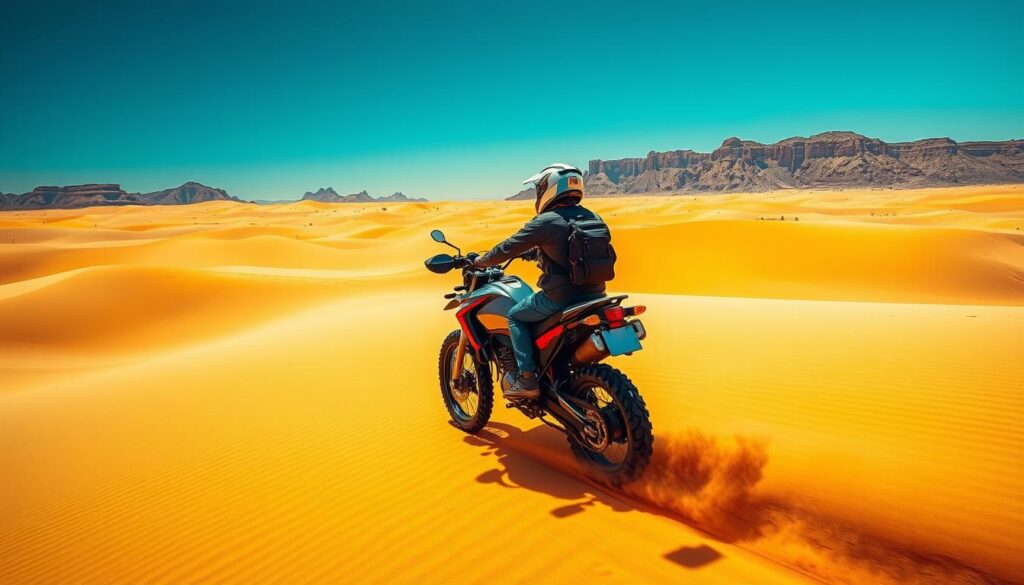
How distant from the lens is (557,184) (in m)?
3.98

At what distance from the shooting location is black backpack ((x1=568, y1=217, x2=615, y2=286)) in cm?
373

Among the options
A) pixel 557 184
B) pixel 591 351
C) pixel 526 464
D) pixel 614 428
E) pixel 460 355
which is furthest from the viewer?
pixel 460 355

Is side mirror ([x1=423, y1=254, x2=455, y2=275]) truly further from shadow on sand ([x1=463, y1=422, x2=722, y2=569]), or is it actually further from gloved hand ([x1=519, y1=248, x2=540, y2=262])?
shadow on sand ([x1=463, y1=422, x2=722, y2=569])

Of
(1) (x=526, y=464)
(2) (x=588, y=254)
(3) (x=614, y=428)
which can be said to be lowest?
(1) (x=526, y=464)

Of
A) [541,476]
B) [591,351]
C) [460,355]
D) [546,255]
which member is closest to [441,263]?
[460,355]

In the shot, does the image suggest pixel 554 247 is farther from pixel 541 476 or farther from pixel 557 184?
pixel 541 476

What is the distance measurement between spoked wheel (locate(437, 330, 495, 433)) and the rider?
26.5 inches

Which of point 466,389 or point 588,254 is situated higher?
point 588,254

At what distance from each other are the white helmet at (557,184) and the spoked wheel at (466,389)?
1736 mm

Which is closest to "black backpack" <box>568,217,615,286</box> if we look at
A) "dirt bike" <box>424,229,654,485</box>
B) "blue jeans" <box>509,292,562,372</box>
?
"dirt bike" <box>424,229,654,485</box>

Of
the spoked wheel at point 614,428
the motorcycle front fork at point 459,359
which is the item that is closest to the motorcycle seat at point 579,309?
the spoked wheel at point 614,428

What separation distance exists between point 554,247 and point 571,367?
0.96 meters

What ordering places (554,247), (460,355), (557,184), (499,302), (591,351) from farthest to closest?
(460,355), (499,302), (557,184), (554,247), (591,351)

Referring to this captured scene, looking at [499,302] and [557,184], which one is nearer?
[557,184]
